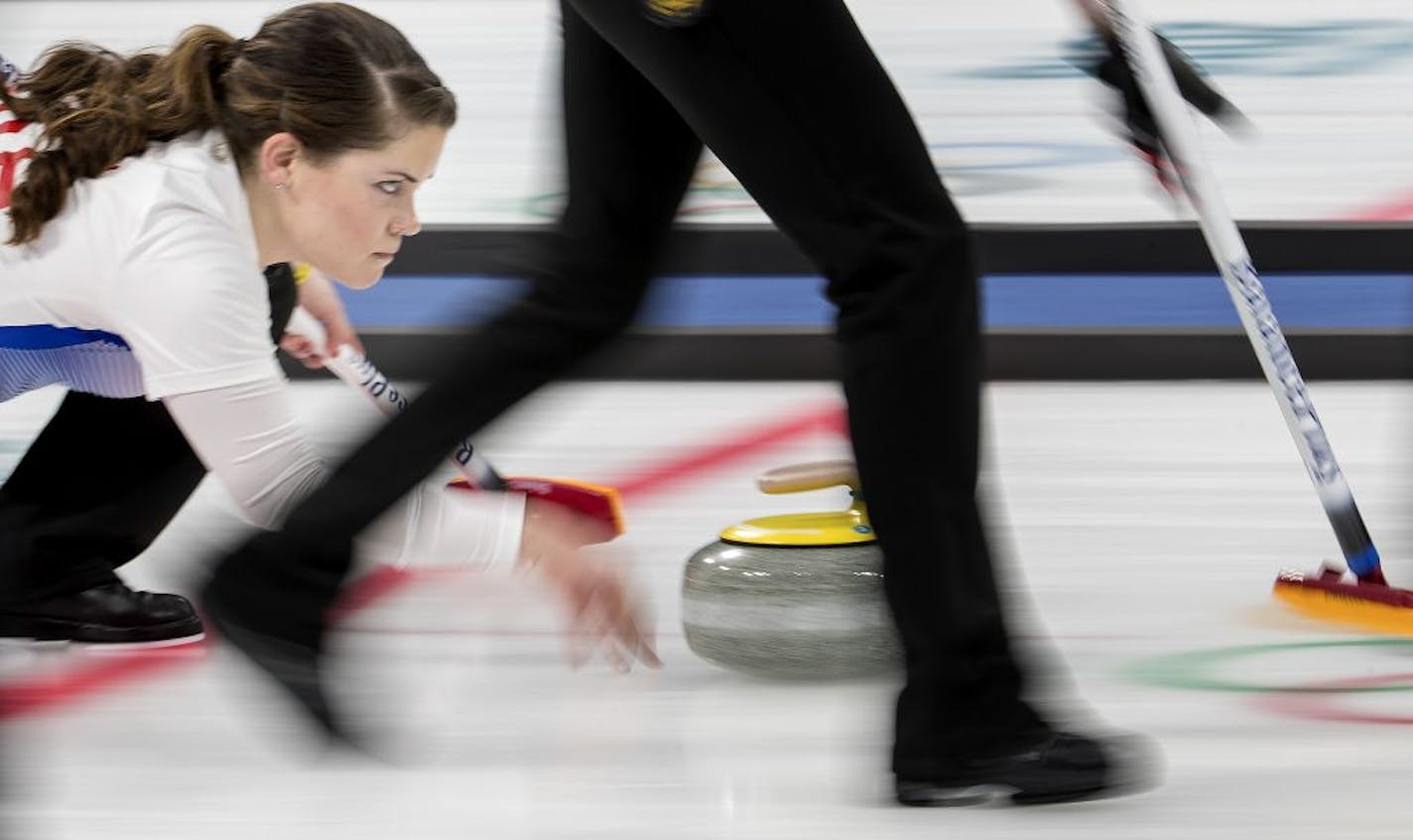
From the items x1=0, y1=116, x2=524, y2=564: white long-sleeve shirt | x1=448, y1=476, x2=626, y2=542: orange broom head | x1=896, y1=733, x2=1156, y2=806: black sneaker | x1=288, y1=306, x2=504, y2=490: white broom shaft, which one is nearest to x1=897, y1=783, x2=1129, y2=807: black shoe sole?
x1=896, y1=733, x2=1156, y2=806: black sneaker

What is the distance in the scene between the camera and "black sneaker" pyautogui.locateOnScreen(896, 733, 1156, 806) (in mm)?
1258

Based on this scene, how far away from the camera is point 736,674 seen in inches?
65.3

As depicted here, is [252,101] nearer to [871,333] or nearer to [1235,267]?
[871,333]

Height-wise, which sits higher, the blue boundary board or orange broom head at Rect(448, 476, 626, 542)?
the blue boundary board

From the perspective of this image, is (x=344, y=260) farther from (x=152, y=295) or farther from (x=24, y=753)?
(x=24, y=753)

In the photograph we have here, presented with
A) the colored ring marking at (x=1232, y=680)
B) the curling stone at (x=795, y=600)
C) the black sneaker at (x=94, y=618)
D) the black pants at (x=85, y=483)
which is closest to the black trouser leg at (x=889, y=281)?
the curling stone at (x=795, y=600)

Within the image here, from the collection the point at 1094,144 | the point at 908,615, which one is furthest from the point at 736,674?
the point at 1094,144

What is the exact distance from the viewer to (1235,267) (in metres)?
1.62

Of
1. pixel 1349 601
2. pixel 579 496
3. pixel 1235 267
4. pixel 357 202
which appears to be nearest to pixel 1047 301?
pixel 1349 601

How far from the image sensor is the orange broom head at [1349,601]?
5.68 feet

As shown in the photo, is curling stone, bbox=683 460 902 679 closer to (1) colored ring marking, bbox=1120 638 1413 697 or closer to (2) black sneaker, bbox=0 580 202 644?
(1) colored ring marking, bbox=1120 638 1413 697

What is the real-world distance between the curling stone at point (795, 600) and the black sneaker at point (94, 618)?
0.49 m

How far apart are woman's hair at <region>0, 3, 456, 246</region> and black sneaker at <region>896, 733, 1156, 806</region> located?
1.96 ft

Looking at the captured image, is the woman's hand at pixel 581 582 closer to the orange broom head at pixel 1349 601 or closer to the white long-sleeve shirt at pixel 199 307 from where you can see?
the white long-sleeve shirt at pixel 199 307
